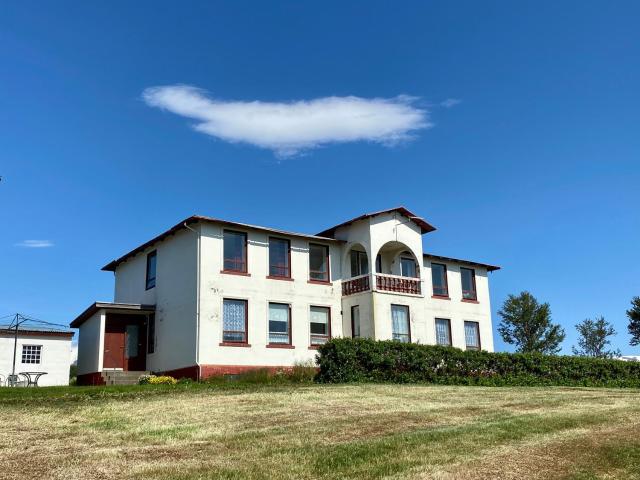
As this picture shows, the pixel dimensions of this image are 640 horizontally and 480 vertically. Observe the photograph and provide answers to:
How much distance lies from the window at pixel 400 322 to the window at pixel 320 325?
10.2ft

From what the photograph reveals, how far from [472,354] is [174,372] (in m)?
12.4

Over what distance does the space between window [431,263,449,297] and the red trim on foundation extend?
17.8 metres

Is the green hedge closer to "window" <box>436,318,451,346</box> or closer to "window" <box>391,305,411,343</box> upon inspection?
"window" <box>391,305,411,343</box>

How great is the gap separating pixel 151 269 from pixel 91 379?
567 centimetres

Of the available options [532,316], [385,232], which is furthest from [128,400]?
[532,316]

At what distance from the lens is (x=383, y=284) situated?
32.1 meters

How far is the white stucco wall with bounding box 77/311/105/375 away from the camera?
Answer: 2953 cm

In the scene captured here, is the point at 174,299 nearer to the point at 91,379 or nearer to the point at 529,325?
the point at 91,379

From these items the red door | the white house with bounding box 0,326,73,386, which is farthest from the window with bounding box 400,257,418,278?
the white house with bounding box 0,326,73,386

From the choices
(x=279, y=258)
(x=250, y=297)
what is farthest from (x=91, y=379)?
(x=279, y=258)

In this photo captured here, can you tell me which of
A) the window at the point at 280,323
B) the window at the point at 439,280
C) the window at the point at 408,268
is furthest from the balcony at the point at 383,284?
the window at the point at 439,280

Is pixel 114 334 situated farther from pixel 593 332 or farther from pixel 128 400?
pixel 593 332

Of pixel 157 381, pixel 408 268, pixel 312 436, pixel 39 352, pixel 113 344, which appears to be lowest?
pixel 312 436

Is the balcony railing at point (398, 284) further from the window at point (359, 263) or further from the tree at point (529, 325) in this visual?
the tree at point (529, 325)
